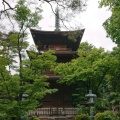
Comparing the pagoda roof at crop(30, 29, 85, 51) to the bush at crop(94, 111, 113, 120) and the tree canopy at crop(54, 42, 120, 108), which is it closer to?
the tree canopy at crop(54, 42, 120, 108)

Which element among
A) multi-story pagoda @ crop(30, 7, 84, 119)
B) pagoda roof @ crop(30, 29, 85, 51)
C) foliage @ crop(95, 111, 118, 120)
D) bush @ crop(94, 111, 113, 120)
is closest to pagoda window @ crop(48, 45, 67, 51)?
multi-story pagoda @ crop(30, 7, 84, 119)

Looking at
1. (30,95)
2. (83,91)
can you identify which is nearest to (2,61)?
(30,95)

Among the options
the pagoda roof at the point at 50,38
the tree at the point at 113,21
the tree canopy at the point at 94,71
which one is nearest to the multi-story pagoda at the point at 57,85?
the pagoda roof at the point at 50,38

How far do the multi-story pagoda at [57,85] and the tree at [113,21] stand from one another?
425 cm

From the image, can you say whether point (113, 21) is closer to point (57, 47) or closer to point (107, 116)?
point (107, 116)

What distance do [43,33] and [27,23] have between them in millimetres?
14636

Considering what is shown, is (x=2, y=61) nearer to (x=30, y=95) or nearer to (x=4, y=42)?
(x=4, y=42)

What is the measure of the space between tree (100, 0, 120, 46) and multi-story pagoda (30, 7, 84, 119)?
4.25m

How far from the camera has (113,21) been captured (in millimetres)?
15180

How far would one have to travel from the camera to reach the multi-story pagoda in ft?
76.2

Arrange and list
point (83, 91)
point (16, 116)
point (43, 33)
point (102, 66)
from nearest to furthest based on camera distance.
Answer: point (16, 116)
point (102, 66)
point (83, 91)
point (43, 33)

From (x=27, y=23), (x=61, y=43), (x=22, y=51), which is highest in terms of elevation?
(x=61, y=43)

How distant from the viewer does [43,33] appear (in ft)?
92.1

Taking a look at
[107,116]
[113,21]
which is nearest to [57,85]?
[107,116]
